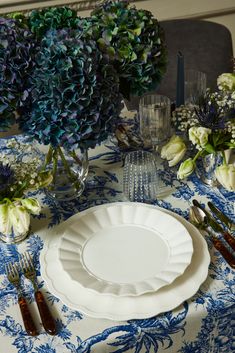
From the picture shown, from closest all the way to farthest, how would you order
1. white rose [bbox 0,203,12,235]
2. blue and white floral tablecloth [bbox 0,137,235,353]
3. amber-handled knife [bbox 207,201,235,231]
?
blue and white floral tablecloth [bbox 0,137,235,353]
white rose [bbox 0,203,12,235]
amber-handled knife [bbox 207,201,235,231]

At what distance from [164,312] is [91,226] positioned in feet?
0.82

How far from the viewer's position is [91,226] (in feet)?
3.33

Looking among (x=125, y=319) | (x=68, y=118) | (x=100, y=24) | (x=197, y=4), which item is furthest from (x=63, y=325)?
(x=197, y=4)

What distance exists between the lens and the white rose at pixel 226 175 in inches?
40.8

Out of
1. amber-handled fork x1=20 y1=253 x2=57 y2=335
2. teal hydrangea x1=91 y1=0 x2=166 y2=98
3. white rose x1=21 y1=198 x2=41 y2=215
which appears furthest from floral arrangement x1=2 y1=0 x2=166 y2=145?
amber-handled fork x1=20 y1=253 x2=57 y2=335

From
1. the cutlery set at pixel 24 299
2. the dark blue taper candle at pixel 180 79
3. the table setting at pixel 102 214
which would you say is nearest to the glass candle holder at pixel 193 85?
the dark blue taper candle at pixel 180 79

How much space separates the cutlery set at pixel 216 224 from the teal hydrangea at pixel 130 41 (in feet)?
0.91

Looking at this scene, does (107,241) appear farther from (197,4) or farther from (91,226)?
(197,4)

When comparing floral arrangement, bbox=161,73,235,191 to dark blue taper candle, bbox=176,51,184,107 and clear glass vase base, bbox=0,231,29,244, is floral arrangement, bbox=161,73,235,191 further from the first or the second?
clear glass vase base, bbox=0,231,29,244

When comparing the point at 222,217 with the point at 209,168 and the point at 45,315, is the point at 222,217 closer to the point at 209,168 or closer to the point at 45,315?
the point at 209,168

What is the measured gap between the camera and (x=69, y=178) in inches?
44.3

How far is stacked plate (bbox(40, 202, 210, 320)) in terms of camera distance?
0.85 m

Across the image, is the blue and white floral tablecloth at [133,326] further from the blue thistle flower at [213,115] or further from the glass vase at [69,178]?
the blue thistle flower at [213,115]

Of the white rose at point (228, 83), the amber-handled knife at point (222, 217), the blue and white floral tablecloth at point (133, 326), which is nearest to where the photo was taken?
the blue and white floral tablecloth at point (133, 326)
